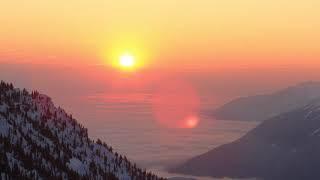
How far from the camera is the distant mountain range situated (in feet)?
283

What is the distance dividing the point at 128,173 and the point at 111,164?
3444mm

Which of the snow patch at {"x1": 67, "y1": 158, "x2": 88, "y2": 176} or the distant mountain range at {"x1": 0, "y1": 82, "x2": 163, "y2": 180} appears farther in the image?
the snow patch at {"x1": 67, "y1": 158, "x2": 88, "y2": 176}

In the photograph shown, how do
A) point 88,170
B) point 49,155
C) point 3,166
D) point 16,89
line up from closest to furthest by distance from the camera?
1. point 3,166
2. point 49,155
3. point 88,170
4. point 16,89

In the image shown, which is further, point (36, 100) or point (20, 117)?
point (36, 100)

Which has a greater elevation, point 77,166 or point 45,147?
point 45,147

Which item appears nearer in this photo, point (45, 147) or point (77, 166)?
point (45, 147)

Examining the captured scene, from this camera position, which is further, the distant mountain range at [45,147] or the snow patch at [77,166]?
the snow patch at [77,166]

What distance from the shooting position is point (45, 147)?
4028 inches

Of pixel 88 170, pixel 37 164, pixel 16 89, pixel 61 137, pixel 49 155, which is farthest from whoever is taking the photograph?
pixel 16 89

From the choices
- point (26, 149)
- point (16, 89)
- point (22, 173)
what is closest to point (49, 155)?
point (26, 149)

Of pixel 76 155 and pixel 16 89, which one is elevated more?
pixel 16 89

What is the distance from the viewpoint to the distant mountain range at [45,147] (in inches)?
3396

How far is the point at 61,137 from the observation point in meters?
120

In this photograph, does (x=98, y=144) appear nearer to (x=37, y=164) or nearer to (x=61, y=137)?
(x=61, y=137)
